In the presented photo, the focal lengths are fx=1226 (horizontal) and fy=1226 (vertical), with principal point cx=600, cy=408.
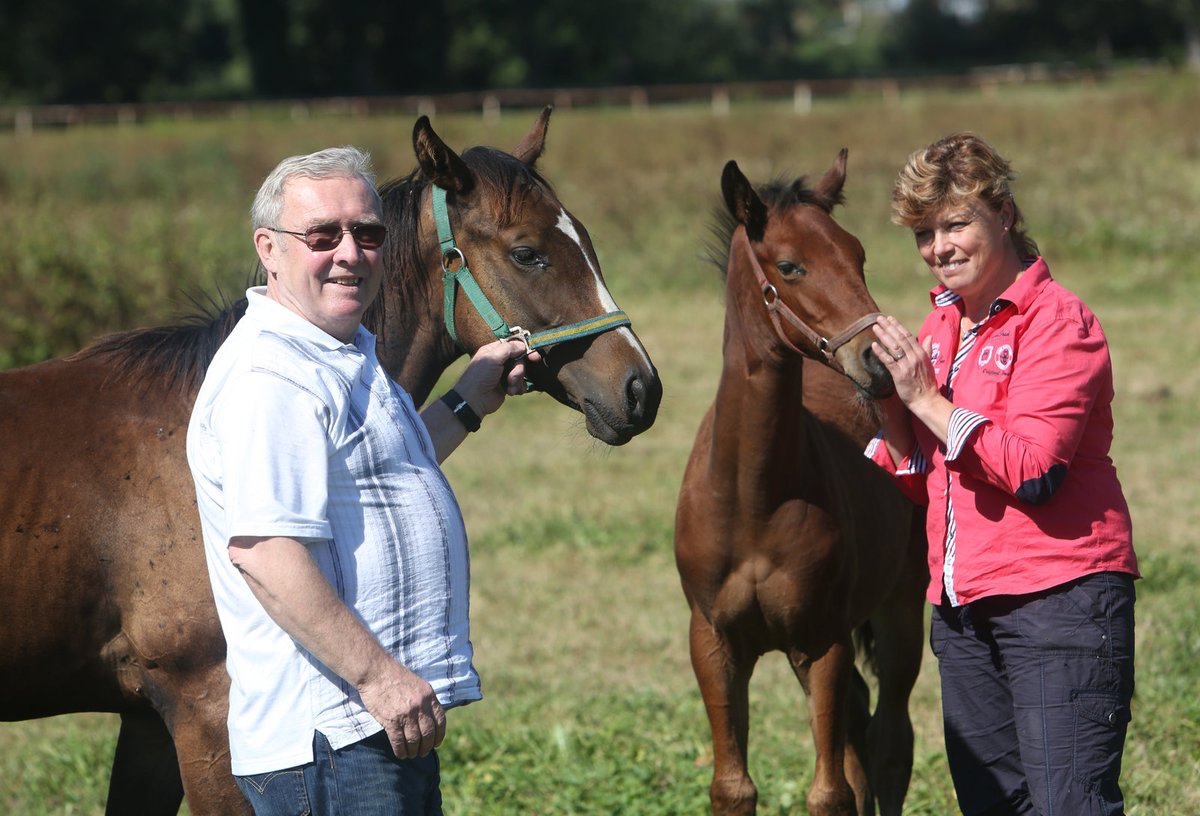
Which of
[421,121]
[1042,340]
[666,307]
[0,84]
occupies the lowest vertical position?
[1042,340]

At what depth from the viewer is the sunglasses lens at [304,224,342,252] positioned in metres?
2.24

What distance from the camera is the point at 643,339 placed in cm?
1360

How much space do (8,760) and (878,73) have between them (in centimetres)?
4467

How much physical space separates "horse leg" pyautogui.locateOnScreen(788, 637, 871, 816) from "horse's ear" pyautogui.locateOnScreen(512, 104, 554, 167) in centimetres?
178

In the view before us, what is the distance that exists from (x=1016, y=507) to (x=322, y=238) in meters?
1.65

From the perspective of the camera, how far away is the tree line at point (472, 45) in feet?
135

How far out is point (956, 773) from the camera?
10.0 ft

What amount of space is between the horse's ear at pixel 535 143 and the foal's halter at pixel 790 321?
2.64 ft

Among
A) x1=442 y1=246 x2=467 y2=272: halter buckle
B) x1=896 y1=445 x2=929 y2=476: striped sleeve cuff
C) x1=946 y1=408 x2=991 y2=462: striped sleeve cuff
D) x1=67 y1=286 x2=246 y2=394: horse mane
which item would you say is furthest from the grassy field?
x1=946 y1=408 x2=991 y2=462: striped sleeve cuff

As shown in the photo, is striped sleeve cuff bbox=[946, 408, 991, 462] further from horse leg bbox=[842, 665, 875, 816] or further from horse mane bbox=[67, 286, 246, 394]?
horse leg bbox=[842, 665, 875, 816]

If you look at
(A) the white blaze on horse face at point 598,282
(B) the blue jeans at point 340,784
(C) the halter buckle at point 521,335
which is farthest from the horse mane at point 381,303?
(B) the blue jeans at point 340,784

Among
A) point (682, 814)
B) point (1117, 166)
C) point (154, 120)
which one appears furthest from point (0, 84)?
point (682, 814)

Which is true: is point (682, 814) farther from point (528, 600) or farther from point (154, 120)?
point (154, 120)

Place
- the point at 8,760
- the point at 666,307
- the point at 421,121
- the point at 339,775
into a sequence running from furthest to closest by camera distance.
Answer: the point at 666,307, the point at 8,760, the point at 421,121, the point at 339,775
